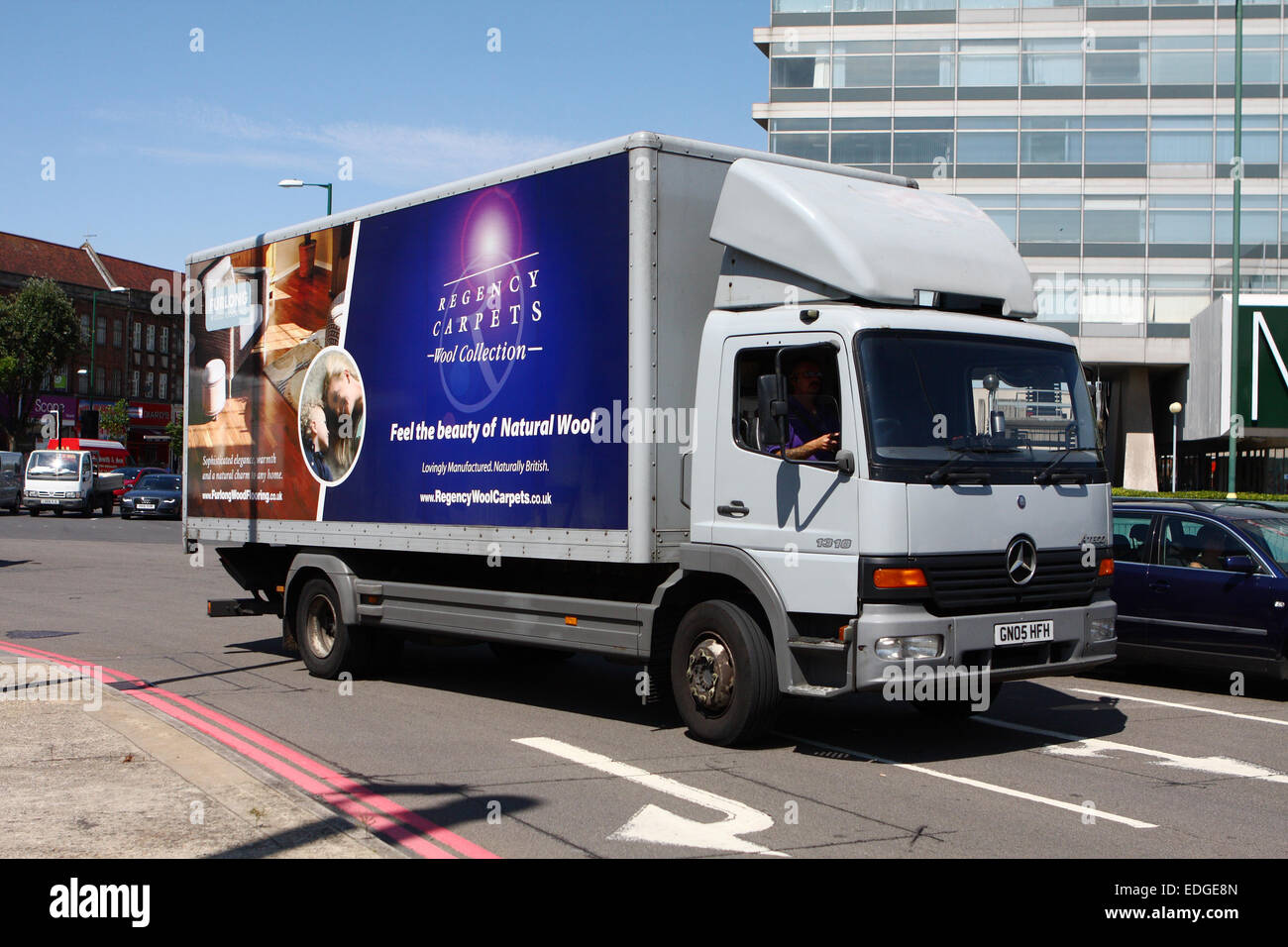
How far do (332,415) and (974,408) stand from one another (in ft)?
19.4

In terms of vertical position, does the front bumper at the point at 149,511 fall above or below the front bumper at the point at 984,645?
below

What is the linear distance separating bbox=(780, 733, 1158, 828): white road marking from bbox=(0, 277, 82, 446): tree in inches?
2683

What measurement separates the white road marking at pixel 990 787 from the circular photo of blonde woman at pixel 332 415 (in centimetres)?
461

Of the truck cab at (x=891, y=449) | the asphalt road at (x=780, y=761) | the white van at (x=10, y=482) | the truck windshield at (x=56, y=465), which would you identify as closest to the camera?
the asphalt road at (x=780, y=761)

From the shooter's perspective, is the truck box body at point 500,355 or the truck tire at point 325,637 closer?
the truck box body at point 500,355

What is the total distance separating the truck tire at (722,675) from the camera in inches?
317

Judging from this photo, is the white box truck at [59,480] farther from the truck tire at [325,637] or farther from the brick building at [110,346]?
the truck tire at [325,637]

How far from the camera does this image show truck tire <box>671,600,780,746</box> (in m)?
8.06

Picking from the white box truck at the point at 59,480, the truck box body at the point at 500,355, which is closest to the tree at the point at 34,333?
the white box truck at the point at 59,480

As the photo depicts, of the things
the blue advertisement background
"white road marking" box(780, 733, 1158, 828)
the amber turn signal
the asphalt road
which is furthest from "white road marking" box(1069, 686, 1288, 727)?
the blue advertisement background

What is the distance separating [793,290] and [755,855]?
3738mm

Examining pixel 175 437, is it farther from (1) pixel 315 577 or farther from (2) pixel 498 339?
(2) pixel 498 339

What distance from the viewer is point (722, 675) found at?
8297mm

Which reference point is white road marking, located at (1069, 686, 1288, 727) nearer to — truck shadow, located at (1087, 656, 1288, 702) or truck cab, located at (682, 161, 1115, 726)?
truck shadow, located at (1087, 656, 1288, 702)
